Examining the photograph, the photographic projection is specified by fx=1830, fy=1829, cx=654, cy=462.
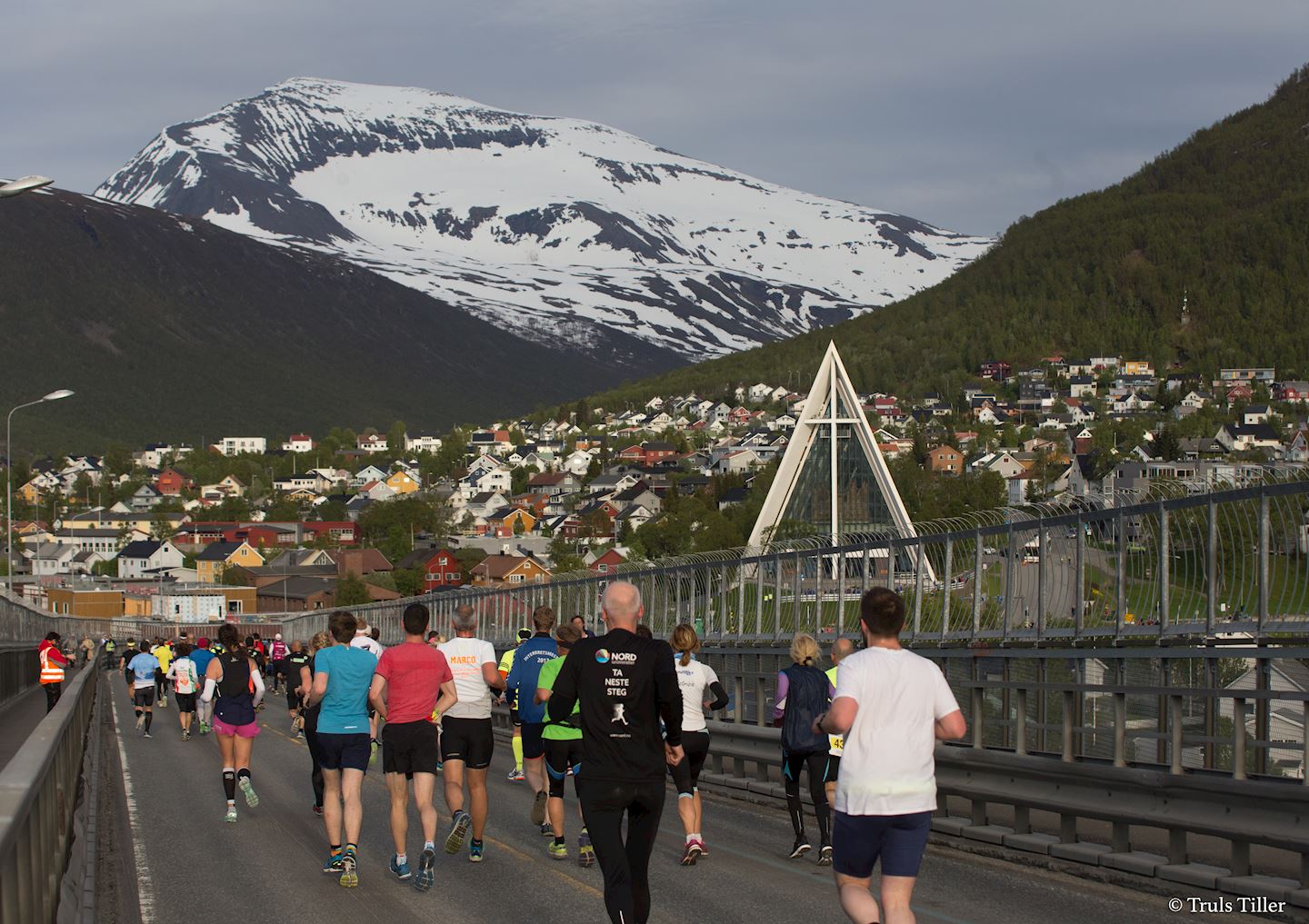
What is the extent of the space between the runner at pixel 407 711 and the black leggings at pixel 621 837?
137 inches

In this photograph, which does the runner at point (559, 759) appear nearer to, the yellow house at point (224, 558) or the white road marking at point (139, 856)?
the white road marking at point (139, 856)

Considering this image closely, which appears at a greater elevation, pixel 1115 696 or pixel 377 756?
pixel 1115 696

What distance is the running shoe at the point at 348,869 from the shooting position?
495 inches

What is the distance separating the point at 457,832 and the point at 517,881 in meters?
1.06

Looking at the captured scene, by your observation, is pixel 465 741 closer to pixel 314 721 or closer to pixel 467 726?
pixel 467 726

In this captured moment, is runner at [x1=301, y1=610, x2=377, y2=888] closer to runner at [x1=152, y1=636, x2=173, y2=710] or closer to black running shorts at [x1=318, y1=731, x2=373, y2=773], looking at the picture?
black running shorts at [x1=318, y1=731, x2=373, y2=773]

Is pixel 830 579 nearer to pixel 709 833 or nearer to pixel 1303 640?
pixel 709 833

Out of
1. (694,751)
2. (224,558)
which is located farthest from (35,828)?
(224,558)

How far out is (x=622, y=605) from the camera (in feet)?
31.9

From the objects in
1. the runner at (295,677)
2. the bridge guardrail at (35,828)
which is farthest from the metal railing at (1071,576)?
the bridge guardrail at (35,828)

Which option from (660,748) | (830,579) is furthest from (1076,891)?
(830,579)

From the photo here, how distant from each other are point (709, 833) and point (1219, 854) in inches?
182

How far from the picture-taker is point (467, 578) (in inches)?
5881

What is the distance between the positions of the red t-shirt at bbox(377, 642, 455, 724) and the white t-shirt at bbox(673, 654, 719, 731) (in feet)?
8.34
